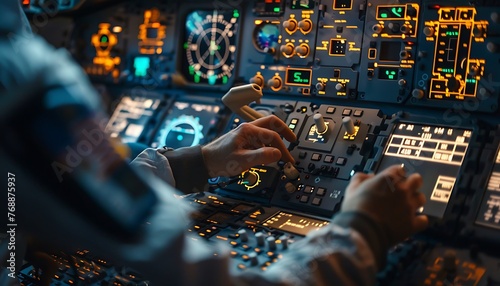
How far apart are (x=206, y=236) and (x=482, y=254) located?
1.06 metres

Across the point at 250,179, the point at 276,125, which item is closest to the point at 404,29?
the point at 276,125

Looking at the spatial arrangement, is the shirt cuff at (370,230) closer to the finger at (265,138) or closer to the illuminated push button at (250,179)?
the finger at (265,138)

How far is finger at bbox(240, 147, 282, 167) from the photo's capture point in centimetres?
277

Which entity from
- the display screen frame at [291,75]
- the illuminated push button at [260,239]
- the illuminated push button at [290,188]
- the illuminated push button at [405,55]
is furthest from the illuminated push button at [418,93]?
the illuminated push button at [260,239]

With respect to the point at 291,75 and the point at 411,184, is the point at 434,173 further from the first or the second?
the point at 291,75

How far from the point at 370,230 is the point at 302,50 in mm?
1670

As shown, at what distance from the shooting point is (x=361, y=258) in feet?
5.80

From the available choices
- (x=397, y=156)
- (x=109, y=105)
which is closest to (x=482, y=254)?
(x=397, y=156)

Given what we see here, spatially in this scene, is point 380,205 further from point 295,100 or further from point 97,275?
point 295,100

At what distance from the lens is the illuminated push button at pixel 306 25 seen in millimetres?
3328

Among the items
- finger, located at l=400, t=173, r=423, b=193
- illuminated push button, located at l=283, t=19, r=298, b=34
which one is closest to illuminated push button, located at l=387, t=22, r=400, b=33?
illuminated push button, located at l=283, t=19, r=298, b=34

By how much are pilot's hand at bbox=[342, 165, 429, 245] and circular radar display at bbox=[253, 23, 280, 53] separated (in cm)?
162

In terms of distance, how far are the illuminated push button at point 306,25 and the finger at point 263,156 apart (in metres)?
0.85

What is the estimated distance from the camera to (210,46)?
3818 mm
